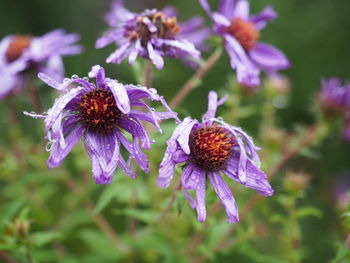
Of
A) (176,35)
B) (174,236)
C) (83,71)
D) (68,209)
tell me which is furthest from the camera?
(83,71)

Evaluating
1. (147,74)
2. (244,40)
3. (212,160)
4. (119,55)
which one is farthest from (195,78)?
(212,160)

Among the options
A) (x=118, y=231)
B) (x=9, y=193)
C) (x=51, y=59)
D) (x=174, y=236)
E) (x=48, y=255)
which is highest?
(x=51, y=59)

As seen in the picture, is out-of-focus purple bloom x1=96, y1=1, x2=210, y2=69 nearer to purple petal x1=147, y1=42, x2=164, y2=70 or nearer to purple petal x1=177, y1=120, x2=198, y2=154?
purple petal x1=147, y1=42, x2=164, y2=70

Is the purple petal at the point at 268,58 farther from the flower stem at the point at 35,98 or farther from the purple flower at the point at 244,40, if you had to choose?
the flower stem at the point at 35,98

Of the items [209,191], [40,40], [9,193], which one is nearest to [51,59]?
[40,40]

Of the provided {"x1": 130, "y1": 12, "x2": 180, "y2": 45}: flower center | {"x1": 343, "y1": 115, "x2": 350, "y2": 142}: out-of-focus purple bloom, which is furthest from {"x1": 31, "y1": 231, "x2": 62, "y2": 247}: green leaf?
{"x1": 343, "y1": 115, "x2": 350, "y2": 142}: out-of-focus purple bloom

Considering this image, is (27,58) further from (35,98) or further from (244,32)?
(244,32)

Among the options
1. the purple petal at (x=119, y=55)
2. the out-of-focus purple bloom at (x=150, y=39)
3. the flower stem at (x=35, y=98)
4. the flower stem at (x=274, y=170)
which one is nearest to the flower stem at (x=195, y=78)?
the out-of-focus purple bloom at (x=150, y=39)

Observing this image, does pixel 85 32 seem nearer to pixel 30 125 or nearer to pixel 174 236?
pixel 30 125
